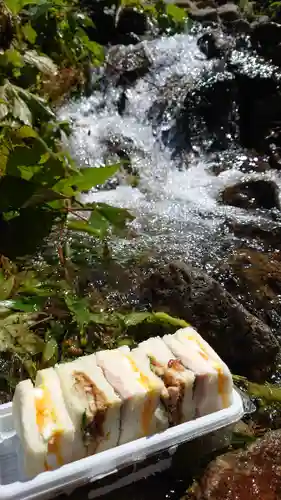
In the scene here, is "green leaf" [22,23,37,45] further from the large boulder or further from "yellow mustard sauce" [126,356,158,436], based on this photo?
"yellow mustard sauce" [126,356,158,436]

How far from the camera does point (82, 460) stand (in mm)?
2088

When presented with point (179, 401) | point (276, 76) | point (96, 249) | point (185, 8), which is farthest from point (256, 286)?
point (185, 8)

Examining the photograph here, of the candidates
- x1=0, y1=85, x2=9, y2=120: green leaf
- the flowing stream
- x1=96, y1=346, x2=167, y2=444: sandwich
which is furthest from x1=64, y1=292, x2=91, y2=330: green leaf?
x1=0, y1=85, x2=9, y2=120: green leaf

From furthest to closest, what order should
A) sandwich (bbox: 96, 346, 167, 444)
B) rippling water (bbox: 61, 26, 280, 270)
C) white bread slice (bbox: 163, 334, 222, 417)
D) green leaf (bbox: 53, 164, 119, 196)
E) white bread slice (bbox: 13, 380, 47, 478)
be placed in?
rippling water (bbox: 61, 26, 280, 270) → green leaf (bbox: 53, 164, 119, 196) → white bread slice (bbox: 163, 334, 222, 417) → sandwich (bbox: 96, 346, 167, 444) → white bread slice (bbox: 13, 380, 47, 478)

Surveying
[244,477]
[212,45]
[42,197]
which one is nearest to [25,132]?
[42,197]

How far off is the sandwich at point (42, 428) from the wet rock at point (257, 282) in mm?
2021

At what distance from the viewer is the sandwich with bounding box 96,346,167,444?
2.13 m

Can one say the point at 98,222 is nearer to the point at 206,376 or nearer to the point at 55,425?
the point at 206,376

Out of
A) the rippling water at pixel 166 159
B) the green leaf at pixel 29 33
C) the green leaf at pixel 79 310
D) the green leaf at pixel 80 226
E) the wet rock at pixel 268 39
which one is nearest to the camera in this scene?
the green leaf at pixel 79 310

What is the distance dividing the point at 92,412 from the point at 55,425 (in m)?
0.15

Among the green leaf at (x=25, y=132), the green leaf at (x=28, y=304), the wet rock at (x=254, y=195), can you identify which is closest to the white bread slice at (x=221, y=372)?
the green leaf at (x=28, y=304)

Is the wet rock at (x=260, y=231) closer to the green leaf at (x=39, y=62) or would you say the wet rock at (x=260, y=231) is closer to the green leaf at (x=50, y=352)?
the green leaf at (x=39, y=62)

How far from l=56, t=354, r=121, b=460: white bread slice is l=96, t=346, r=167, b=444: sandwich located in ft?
0.11

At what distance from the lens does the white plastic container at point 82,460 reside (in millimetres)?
1998
